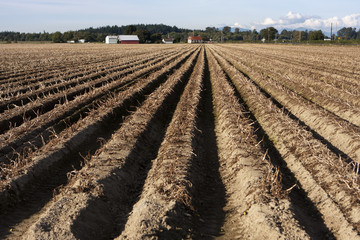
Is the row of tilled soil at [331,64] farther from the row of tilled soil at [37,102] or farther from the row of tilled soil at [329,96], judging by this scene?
the row of tilled soil at [37,102]

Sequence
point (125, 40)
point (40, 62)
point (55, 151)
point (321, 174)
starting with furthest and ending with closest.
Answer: point (125, 40) → point (40, 62) → point (55, 151) → point (321, 174)

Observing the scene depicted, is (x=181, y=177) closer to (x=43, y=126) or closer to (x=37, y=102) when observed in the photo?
(x=43, y=126)

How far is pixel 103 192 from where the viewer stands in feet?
14.5

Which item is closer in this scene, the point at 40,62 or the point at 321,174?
the point at 321,174

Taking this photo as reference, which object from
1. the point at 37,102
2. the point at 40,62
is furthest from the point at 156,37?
the point at 37,102

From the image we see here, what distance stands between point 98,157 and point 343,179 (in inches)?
168

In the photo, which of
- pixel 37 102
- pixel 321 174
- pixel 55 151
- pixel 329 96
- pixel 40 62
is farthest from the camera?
pixel 40 62

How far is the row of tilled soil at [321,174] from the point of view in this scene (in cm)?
383

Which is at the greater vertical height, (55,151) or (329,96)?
(329,96)

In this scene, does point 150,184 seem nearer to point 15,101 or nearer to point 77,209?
point 77,209

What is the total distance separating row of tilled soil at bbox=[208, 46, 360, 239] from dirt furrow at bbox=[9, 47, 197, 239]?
112 inches

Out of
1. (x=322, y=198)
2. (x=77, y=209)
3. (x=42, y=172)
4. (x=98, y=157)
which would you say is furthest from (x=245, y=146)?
(x=42, y=172)

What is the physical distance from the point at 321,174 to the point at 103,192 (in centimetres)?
362

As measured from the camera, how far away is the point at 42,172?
5.20 metres
